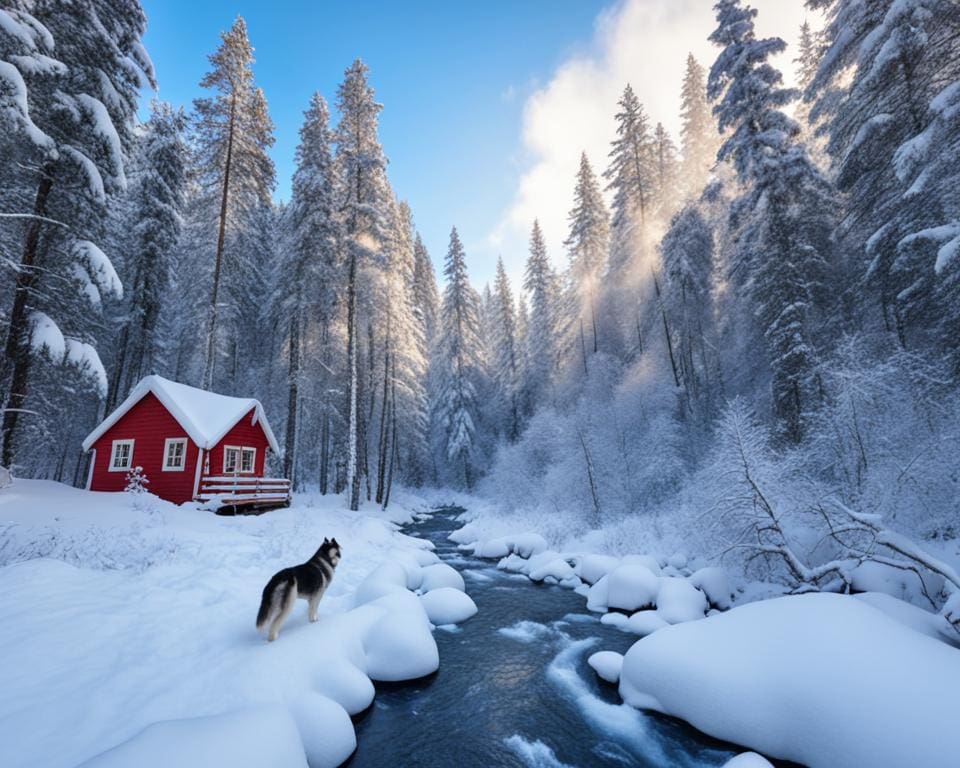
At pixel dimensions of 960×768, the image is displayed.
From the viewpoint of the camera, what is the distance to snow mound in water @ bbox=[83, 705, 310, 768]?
281cm

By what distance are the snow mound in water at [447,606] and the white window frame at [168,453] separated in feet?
38.9

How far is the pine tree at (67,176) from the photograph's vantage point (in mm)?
10641

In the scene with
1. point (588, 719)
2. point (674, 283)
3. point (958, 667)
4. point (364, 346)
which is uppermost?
point (674, 283)

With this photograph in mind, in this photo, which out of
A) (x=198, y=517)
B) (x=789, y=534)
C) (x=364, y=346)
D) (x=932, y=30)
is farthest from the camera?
(x=364, y=346)

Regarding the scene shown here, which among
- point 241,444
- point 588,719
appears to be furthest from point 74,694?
point 241,444

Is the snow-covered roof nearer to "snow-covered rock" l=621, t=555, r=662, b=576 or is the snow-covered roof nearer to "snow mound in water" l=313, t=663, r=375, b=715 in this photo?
"snow mound in water" l=313, t=663, r=375, b=715

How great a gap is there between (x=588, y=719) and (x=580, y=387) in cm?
2307

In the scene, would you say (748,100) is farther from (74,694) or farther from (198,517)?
(198,517)

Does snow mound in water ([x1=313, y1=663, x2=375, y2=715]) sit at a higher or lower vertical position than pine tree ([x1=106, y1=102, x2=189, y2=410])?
lower

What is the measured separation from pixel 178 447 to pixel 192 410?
1486 millimetres

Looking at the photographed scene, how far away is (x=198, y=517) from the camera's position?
12398 mm

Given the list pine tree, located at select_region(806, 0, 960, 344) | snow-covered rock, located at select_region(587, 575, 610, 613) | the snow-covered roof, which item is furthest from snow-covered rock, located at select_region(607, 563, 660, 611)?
the snow-covered roof

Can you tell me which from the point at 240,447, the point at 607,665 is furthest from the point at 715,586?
the point at 240,447

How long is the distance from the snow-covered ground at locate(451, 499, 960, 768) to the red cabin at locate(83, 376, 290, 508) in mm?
14327
